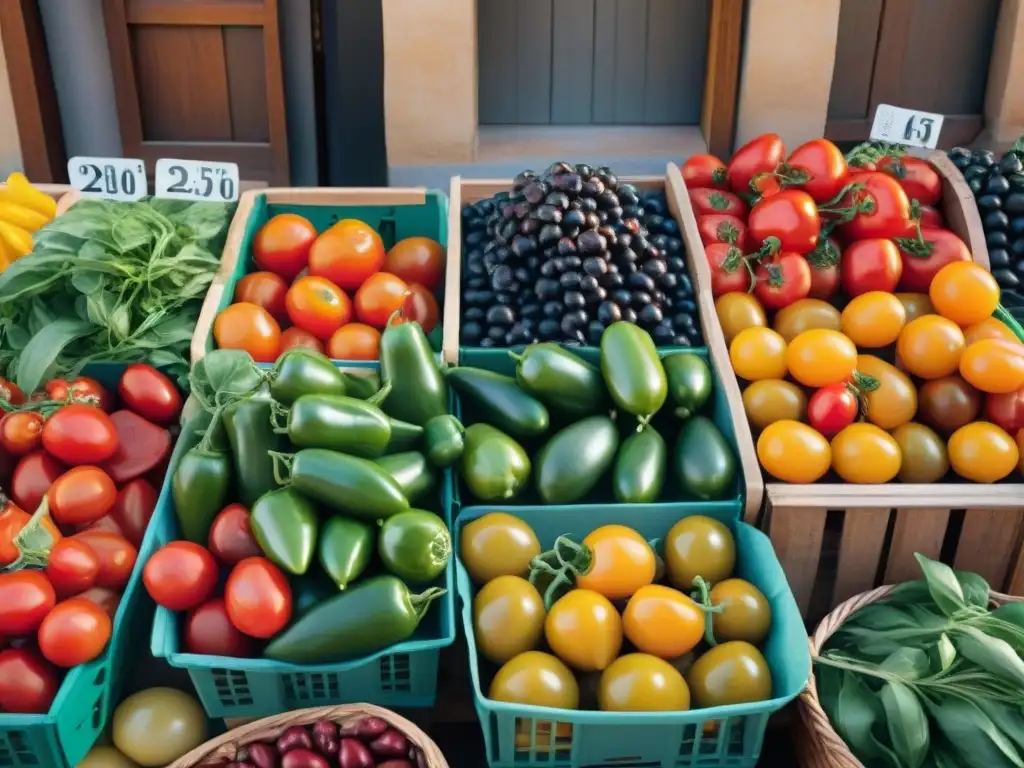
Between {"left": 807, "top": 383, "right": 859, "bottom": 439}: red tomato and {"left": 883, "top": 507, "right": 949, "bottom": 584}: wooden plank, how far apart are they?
198 mm

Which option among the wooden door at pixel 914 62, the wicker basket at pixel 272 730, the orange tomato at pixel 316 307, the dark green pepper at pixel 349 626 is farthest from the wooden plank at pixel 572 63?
the wicker basket at pixel 272 730

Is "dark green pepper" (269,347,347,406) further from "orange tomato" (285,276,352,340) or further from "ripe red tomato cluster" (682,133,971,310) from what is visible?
"ripe red tomato cluster" (682,133,971,310)

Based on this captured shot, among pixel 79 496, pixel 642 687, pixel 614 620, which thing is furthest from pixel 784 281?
pixel 79 496

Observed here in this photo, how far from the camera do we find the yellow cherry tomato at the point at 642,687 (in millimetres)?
1523

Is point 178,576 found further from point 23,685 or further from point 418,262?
point 418,262

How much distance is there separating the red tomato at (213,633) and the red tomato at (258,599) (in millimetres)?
18

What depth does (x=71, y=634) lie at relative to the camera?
154 centimetres

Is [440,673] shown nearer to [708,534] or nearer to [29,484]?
[708,534]

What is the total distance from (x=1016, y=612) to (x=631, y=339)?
84 centimetres

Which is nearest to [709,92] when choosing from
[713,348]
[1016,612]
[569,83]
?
[569,83]

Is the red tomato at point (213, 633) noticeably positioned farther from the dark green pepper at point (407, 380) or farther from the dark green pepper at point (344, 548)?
the dark green pepper at point (407, 380)

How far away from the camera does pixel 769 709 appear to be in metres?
1.50

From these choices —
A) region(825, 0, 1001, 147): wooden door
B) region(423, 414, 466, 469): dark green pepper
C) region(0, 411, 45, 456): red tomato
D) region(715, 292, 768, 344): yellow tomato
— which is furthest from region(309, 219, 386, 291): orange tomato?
region(825, 0, 1001, 147): wooden door

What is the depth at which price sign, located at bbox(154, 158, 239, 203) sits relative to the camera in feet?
7.97
